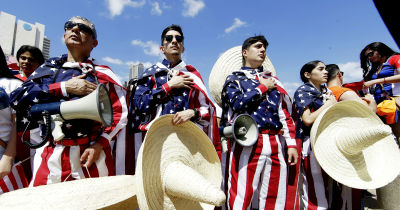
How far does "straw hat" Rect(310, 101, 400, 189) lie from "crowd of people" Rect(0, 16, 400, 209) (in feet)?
0.87

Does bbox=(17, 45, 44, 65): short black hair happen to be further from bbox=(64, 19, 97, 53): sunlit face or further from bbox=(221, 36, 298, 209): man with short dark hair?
bbox=(221, 36, 298, 209): man with short dark hair

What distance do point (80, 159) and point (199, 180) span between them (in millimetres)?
1015

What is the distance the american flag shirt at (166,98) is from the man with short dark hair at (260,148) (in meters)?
0.31

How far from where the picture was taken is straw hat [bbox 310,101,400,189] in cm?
242

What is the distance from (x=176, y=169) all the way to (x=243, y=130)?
4.12 ft

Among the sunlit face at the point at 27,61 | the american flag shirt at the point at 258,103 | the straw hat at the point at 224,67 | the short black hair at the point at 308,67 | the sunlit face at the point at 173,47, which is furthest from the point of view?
the straw hat at the point at 224,67

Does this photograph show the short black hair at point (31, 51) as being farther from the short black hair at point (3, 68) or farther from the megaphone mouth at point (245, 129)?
the megaphone mouth at point (245, 129)

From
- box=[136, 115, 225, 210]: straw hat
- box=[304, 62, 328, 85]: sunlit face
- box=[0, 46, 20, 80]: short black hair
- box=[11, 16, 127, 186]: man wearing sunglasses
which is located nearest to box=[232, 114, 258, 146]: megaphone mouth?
box=[136, 115, 225, 210]: straw hat

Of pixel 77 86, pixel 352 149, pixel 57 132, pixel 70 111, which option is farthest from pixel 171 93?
pixel 352 149

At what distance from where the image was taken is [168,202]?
58.2 inches

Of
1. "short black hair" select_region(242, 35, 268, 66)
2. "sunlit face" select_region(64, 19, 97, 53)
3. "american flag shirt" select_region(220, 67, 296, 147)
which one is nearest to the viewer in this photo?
"sunlit face" select_region(64, 19, 97, 53)

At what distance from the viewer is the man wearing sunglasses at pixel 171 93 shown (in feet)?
8.19

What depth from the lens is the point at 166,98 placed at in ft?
8.39

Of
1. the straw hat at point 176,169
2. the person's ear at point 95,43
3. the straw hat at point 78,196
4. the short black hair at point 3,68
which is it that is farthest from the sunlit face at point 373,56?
the short black hair at point 3,68
